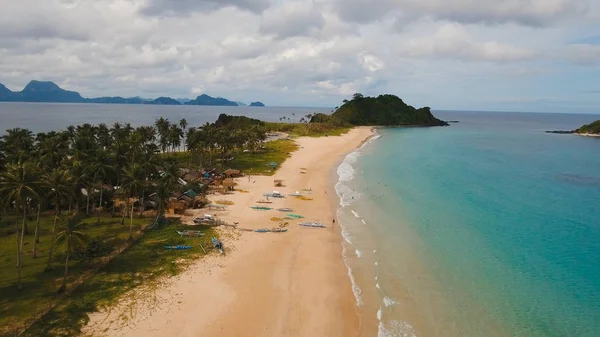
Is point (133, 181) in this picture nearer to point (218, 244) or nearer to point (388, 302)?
point (218, 244)

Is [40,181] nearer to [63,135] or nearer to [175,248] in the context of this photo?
[175,248]

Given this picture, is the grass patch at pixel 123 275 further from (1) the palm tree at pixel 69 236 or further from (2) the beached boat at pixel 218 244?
(1) the palm tree at pixel 69 236

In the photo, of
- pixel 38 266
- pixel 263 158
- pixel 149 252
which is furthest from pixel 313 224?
pixel 263 158

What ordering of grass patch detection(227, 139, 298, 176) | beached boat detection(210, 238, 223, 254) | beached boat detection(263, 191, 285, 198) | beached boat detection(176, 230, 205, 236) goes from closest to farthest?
beached boat detection(210, 238, 223, 254) < beached boat detection(176, 230, 205, 236) < beached boat detection(263, 191, 285, 198) < grass patch detection(227, 139, 298, 176)

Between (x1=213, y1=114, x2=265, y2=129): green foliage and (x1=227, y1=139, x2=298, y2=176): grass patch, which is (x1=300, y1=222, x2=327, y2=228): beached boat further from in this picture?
(x1=213, y1=114, x2=265, y2=129): green foliage

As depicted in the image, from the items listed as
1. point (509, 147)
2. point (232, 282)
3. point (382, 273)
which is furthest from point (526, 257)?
point (509, 147)

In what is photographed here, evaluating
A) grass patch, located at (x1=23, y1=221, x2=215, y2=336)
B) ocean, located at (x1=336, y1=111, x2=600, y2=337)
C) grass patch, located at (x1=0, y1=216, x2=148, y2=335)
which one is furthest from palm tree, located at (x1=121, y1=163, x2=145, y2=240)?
ocean, located at (x1=336, y1=111, x2=600, y2=337)
